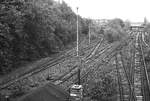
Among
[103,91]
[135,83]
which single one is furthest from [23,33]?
[135,83]

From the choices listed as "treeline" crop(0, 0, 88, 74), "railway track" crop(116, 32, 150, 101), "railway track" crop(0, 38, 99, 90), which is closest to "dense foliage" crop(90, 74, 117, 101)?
"railway track" crop(116, 32, 150, 101)

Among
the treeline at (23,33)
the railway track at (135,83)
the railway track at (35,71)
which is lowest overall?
the railway track at (135,83)

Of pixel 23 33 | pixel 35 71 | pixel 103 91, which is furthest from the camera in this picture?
pixel 23 33

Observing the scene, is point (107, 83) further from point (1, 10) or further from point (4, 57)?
point (1, 10)

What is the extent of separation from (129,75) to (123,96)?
16.6ft

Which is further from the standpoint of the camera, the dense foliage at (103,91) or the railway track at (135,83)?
the railway track at (135,83)

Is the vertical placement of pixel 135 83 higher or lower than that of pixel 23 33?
lower

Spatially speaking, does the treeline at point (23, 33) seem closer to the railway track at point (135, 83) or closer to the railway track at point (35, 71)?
the railway track at point (35, 71)

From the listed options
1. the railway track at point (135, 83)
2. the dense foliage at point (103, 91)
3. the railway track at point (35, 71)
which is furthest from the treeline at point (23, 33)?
the railway track at point (135, 83)

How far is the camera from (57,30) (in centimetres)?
3288

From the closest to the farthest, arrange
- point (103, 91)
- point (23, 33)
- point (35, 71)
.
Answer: point (103, 91) → point (35, 71) → point (23, 33)

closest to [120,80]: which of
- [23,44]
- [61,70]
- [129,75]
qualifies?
[129,75]

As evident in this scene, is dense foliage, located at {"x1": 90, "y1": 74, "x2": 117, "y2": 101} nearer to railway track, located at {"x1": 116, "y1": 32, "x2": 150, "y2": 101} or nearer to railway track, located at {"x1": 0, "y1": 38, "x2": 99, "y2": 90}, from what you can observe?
railway track, located at {"x1": 116, "y1": 32, "x2": 150, "y2": 101}

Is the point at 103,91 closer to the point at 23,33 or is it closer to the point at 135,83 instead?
the point at 135,83
